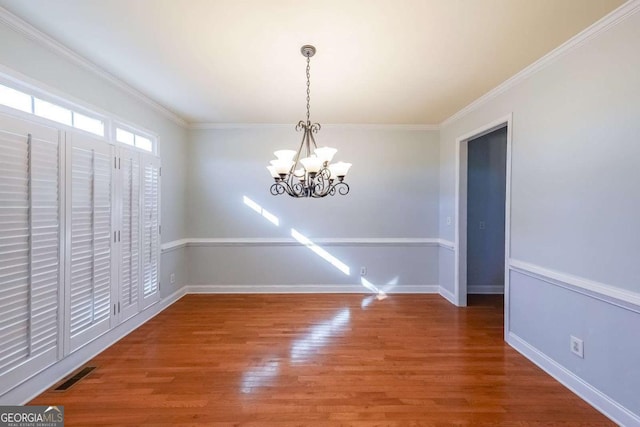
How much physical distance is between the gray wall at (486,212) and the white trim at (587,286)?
1.72 m

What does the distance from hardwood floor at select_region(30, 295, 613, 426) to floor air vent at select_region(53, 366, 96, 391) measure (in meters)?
0.07

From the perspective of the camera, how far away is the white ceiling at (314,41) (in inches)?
69.1

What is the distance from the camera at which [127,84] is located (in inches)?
113

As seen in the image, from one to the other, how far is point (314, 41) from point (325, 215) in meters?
2.64

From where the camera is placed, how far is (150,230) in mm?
3381

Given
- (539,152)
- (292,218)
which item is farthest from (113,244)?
(539,152)

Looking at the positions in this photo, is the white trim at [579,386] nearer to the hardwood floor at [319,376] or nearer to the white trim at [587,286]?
the hardwood floor at [319,376]

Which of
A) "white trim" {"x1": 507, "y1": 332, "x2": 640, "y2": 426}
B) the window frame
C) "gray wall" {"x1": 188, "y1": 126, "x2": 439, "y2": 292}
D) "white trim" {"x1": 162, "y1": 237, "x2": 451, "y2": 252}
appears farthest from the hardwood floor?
the window frame

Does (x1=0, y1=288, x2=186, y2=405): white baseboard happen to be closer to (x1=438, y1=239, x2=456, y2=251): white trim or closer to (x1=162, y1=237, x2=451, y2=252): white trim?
(x1=162, y1=237, x2=451, y2=252): white trim

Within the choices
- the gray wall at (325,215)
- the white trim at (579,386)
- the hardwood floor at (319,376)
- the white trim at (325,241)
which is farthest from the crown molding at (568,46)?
the hardwood floor at (319,376)

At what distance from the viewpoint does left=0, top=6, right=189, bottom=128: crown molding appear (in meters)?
1.84

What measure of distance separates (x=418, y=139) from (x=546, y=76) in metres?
2.05

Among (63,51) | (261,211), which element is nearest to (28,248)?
(63,51)

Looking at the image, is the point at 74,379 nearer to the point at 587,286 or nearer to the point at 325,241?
the point at 325,241
